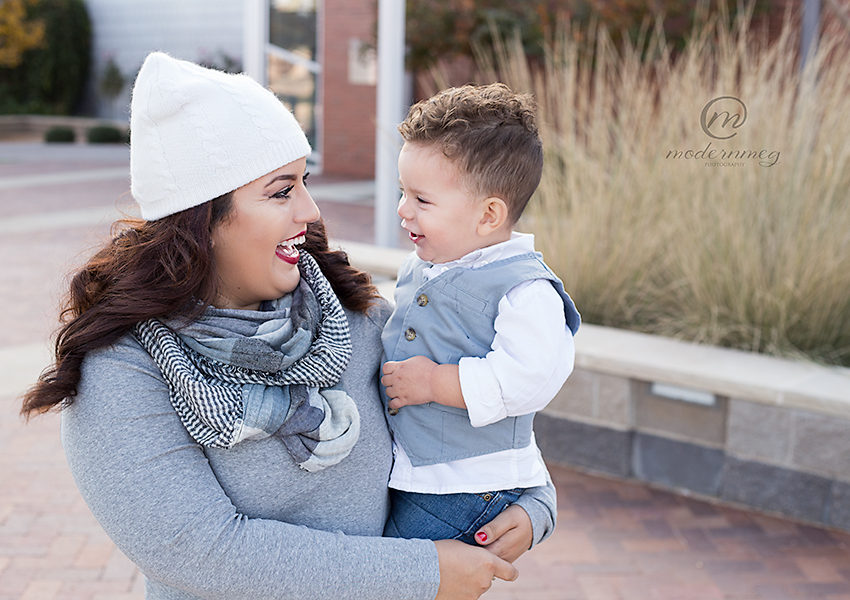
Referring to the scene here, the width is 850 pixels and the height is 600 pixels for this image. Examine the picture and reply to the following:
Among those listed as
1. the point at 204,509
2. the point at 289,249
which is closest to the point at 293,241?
the point at 289,249

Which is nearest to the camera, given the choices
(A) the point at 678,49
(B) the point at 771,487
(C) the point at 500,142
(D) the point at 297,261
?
(D) the point at 297,261

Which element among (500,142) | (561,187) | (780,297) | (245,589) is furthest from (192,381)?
(561,187)

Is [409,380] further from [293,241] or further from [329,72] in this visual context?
[329,72]

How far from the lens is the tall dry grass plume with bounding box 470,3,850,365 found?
4078 mm

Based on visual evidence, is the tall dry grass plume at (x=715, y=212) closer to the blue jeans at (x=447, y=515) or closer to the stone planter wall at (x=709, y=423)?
the stone planter wall at (x=709, y=423)

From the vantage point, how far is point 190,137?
4.69ft

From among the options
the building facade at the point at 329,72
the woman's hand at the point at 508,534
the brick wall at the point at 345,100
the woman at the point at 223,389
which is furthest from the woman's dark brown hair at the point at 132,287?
the brick wall at the point at 345,100

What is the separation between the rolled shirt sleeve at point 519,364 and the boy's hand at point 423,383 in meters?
0.03

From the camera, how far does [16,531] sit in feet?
11.1

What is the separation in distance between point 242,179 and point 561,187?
12.7 feet

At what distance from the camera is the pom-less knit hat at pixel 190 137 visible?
4.68ft

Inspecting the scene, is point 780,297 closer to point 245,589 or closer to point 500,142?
point 500,142

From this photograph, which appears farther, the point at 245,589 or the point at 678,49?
the point at 678,49

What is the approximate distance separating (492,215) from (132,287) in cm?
70
